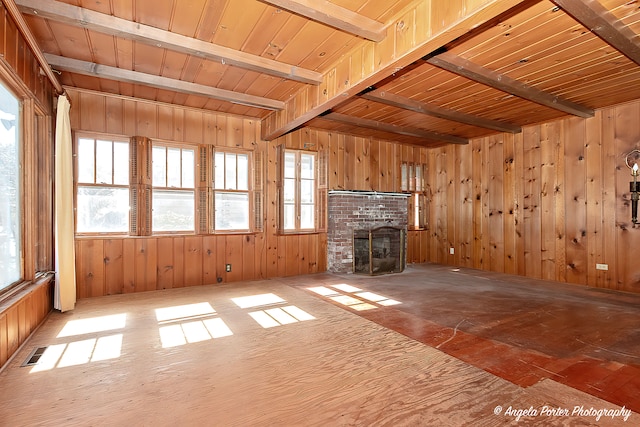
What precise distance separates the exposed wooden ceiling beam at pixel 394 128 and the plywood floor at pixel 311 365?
108 inches

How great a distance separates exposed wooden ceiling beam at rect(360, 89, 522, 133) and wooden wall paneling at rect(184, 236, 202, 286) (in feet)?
10.2

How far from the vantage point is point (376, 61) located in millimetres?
2715

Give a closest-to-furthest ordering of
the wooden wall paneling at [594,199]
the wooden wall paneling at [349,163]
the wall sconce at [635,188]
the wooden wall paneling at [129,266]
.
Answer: the wall sconce at [635,188] < the wooden wall paneling at [129,266] < the wooden wall paneling at [594,199] < the wooden wall paneling at [349,163]

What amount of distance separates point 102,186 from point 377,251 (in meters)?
4.33

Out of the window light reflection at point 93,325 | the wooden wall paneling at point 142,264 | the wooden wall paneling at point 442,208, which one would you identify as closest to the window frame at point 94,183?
the wooden wall paneling at point 142,264

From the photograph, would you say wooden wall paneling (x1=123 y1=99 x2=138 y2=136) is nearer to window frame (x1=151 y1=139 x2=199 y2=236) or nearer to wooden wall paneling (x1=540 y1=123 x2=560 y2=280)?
window frame (x1=151 y1=139 x2=199 y2=236)

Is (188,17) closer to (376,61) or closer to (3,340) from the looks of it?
(376,61)

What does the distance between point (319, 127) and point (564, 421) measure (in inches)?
191

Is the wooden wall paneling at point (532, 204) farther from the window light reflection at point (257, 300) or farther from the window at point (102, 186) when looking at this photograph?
the window at point (102, 186)

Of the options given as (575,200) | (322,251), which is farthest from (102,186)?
(575,200)

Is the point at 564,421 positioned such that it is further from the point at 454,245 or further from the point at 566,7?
the point at 454,245

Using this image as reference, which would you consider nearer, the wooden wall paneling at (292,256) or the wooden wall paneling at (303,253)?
the wooden wall paneling at (292,256)

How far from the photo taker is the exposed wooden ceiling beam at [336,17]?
218cm

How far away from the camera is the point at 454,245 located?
6551 mm
